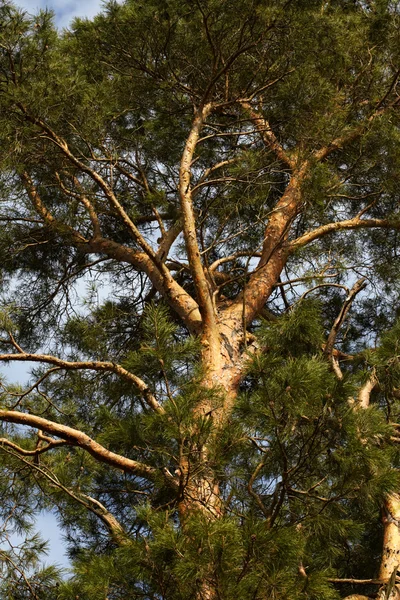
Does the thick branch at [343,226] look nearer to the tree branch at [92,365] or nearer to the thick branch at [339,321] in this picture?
the thick branch at [339,321]

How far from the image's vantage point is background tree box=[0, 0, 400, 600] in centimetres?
312

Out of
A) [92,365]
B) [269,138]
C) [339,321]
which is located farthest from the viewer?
[269,138]

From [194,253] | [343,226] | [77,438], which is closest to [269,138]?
[343,226]

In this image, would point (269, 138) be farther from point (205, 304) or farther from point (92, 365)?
point (92, 365)

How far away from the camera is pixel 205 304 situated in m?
4.46

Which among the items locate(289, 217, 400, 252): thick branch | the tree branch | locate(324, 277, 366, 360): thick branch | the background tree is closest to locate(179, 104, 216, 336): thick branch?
the background tree

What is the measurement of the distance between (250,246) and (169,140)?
0.96m

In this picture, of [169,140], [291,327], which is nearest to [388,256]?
[169,140]

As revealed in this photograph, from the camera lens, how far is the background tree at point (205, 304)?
312cm

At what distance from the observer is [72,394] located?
541 centimetres

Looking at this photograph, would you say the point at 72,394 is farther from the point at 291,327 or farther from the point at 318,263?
the point at 291,327

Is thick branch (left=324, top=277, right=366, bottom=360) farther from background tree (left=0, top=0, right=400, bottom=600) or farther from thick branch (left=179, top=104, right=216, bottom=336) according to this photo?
thick branch (left=179, top=104, right=216, bottom=336)

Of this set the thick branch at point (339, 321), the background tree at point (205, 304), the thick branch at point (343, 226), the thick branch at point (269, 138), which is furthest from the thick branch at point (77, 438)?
the thick branch at point (269, 138)

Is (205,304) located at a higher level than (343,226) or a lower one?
lower
